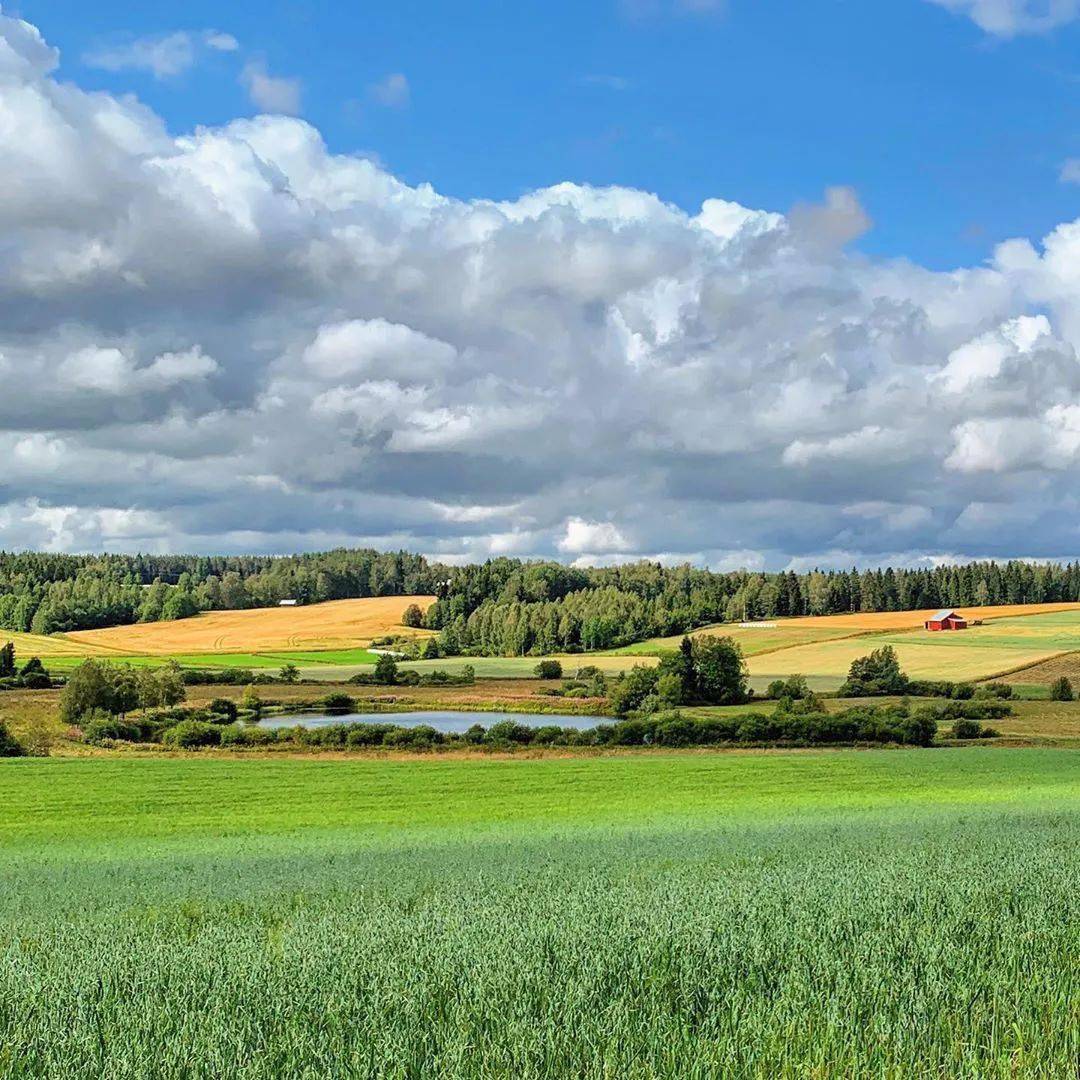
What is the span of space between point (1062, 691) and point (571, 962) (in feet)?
281

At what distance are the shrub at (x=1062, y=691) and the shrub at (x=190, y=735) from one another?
61.0m

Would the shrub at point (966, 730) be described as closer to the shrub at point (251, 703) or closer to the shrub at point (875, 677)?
the shrub at point (875, 677)

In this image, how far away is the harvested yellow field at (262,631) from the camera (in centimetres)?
14688

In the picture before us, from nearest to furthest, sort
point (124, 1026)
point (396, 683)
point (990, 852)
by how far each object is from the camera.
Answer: point (124, 1026), point (990, 852), point (396, 683)

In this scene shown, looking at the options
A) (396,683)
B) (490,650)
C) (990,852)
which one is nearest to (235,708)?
(396,683)

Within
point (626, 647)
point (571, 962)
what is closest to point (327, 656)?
point (626, 647)

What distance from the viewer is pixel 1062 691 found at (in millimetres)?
82688

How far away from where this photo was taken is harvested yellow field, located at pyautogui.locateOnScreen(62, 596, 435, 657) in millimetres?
146875

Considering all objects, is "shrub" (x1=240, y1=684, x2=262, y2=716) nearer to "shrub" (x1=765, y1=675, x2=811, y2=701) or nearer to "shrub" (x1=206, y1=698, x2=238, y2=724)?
"shrub" (x1=206, y1=698, x2=238, y2=724)

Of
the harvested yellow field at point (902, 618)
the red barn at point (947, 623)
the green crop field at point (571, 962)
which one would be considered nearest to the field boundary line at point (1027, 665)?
the red barn at point (947, 623)

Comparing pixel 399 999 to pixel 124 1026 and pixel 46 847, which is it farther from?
pixel 46 847

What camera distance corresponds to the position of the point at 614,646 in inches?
5723

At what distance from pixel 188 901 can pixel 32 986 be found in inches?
266

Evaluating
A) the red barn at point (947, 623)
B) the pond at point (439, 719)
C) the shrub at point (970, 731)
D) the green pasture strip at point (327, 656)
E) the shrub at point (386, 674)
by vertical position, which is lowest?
the pond at point (439, 719)
